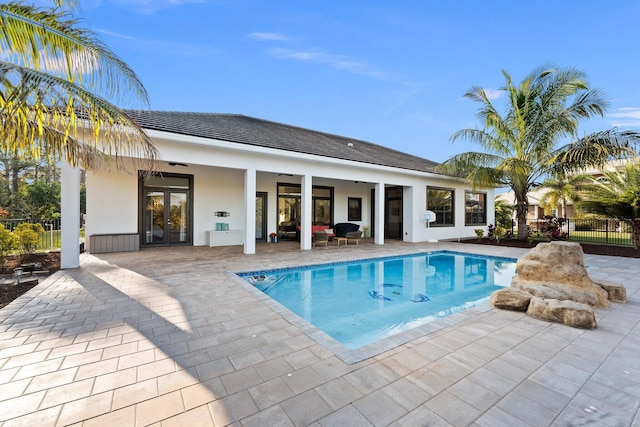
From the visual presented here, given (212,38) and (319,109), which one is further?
(319,109)

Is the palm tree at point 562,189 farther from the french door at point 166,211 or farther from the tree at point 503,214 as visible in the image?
the french door at point 166,211

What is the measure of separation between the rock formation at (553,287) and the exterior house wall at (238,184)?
7.19 metres

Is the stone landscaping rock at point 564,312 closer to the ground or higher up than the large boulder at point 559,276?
closer to the ground

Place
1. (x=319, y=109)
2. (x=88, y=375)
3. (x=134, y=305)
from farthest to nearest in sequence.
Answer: (x=319, y=109), (x=134, y=305), (x=88, y=375)

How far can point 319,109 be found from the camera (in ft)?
89.9

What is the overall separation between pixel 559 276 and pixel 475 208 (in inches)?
511

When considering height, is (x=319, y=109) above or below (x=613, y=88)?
above

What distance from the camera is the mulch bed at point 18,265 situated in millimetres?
4738

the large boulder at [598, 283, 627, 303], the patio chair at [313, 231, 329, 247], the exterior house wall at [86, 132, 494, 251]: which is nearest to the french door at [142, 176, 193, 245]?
the exterior house wall at [86, 132, 494, 251]

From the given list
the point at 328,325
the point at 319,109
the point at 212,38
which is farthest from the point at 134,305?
the point at 319,109

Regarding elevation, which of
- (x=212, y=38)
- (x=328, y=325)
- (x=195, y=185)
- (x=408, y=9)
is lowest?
(x=328, y=325)

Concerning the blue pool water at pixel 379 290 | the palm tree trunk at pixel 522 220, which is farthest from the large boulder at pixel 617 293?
the palm tree trunk at pixel 522 220

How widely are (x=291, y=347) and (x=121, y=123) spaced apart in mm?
3897

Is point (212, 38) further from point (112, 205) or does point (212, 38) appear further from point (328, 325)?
point (328, 325)
